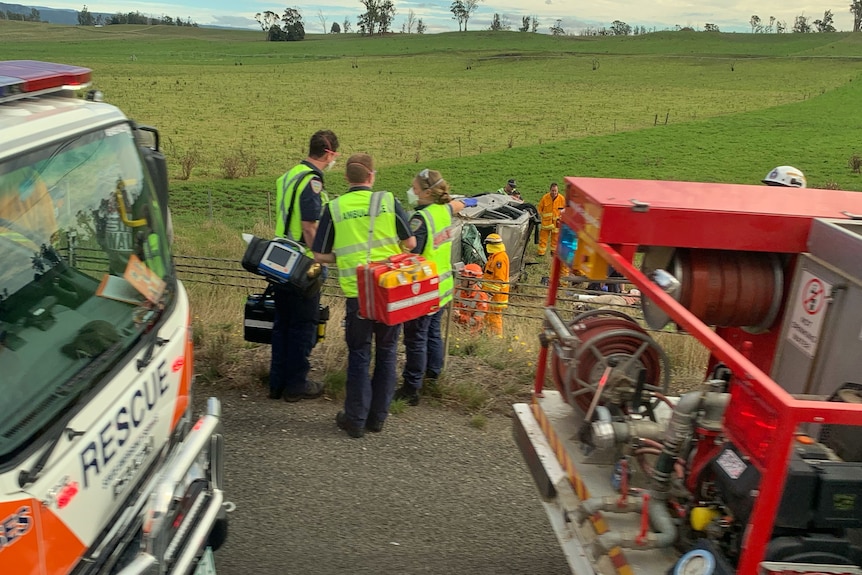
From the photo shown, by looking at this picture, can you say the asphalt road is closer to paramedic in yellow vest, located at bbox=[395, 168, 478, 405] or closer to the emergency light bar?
paramedic in yellow vest, located at bbox=[395, 168, 478, 405]

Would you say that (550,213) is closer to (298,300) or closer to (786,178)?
(786,178)

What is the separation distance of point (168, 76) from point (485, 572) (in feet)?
230

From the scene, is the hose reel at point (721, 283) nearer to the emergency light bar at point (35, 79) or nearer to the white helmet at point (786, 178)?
the white helmet at point (786, 178)

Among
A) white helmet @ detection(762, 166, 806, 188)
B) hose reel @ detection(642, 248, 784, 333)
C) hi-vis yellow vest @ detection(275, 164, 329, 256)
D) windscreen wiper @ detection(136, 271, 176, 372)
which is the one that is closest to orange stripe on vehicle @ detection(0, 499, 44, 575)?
windscreen wiper @ detection(136, 271, 176, 372)

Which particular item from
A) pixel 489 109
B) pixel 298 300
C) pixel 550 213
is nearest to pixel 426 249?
pixel 298 300

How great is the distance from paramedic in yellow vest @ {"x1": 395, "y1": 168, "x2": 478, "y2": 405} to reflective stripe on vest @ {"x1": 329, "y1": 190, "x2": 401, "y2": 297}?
38cm

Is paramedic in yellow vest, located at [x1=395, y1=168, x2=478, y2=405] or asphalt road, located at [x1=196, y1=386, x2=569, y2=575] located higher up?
paramedic in yellow vest, located at [x1=395, y1=168, x2=478, y2=405]

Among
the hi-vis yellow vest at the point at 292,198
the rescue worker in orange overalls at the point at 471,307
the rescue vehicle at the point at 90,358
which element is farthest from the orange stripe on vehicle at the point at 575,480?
the rescue worker in orange overalls at the point at 471,307

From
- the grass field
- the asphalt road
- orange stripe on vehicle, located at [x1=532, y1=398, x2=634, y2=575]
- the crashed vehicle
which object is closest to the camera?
orange stripe on vehicle, located at [x1=532, y1=398, x2=634, y2=575]

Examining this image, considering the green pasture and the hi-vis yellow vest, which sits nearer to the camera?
the hi-vis yellow vest

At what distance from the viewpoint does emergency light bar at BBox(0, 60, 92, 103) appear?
9.96 feet

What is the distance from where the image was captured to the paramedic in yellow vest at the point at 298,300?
5.68m

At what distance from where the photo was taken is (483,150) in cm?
3512

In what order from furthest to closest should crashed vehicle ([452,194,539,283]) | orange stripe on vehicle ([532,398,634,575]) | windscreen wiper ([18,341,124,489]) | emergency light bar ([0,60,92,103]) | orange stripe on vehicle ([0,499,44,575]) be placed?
crashed vehicle ([452,194,539,283]) → emergency light bar ([0,60,92,103]) → orange stripe on vehicle ([532,398,634,575]) → windscreen wiper ([18,341,124,489]) → orange stripe on vehicle ([0,499,44,575])
